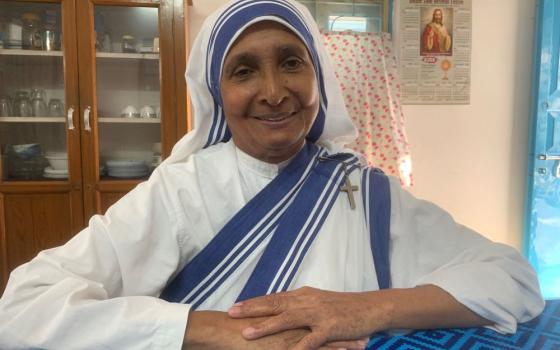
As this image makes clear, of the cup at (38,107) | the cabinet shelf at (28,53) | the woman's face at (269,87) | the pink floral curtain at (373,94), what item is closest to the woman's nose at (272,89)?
the woman's face at (269,87)

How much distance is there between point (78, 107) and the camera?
2.45 m

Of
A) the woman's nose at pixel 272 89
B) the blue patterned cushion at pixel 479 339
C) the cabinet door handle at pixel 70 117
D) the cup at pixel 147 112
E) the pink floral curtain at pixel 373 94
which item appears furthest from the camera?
the pink floral curtain at pixel 373 94

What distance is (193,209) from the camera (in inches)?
37.8

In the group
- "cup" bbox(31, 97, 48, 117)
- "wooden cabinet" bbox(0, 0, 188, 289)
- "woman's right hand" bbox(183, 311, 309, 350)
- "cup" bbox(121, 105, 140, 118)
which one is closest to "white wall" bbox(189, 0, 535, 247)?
"wooden cabinet" bbox(0, 0, 188, 289)

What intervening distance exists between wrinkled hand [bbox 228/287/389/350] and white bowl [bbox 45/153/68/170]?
2.20 m

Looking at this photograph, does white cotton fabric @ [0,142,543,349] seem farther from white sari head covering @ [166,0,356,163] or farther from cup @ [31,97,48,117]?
cup @ [31,97,48,117]

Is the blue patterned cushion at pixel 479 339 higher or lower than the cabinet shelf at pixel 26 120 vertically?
lower

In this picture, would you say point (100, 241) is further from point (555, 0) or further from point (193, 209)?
point (555, 0)

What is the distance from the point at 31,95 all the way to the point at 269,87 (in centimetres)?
229

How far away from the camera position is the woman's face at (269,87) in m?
0.95

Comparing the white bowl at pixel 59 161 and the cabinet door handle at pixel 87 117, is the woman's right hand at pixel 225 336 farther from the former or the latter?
the white bowl at pixel 59 161

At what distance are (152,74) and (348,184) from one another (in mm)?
1977

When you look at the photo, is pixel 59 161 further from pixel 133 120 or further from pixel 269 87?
pixel 269 87

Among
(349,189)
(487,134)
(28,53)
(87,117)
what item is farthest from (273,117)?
(487,134)
